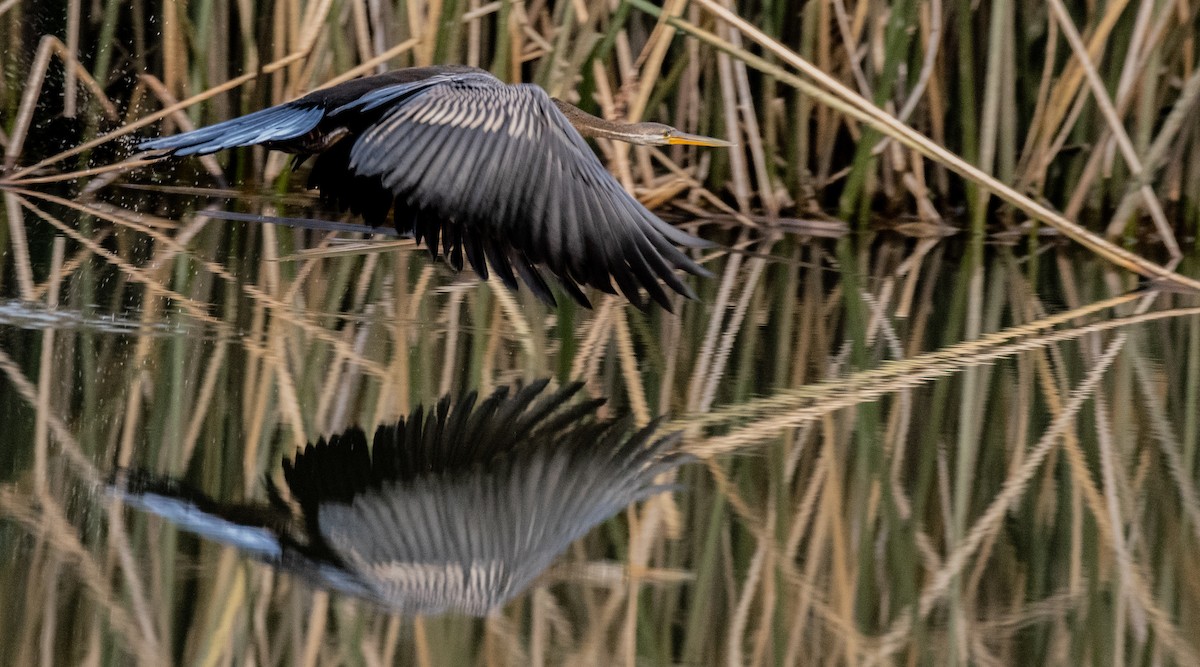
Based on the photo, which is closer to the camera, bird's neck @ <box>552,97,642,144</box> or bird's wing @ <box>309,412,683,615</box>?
bird's wing @ <box>309,412,683,615</box>

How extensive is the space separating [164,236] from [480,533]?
8.26ft

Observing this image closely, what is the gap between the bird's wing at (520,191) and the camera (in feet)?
8.39

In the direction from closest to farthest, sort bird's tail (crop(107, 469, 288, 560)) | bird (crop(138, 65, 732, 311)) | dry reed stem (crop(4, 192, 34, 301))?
bird's tail (crop(107, 469, 288, 560)), bird (crop(138, 65, 732, 311)), dry reed stem (crop(4, 192, 34, 301))

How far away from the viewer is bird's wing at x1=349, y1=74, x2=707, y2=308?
8.39 ft

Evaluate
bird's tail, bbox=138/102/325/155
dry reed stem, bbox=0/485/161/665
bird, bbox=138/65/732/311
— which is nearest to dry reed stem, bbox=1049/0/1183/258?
bird, bbox=138/65/732/311

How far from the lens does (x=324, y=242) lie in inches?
167

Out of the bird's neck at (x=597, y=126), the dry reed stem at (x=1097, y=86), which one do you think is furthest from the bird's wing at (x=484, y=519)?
the dry reed stem at (x=1097, y=86)

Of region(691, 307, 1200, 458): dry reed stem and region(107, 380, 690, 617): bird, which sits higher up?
region(691, 307, 1200, 458): dry reed stem

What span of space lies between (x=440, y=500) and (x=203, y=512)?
11.7 inches

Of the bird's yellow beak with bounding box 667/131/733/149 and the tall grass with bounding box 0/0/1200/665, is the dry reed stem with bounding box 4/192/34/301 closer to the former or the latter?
the tall grass with bounding box 0/0/1200/665

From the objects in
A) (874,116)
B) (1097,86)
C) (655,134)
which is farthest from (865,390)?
(1097,86)

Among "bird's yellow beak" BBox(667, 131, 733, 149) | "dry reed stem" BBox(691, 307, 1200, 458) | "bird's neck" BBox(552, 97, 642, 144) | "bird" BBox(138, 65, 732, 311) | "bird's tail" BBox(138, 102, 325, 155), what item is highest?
"bird's neck" BBox(552, 97, 642, 144)

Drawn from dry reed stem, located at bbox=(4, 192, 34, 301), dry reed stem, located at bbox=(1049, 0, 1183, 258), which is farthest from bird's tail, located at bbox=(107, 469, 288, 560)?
dry reed stem, located at bbox=(1049, 0, 1183, 258)

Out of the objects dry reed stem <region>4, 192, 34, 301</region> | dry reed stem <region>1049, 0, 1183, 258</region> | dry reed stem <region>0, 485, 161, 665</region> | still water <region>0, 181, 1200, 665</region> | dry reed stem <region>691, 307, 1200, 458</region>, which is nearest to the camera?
dry reed stem <region>0, 485, 161, 665</region>
